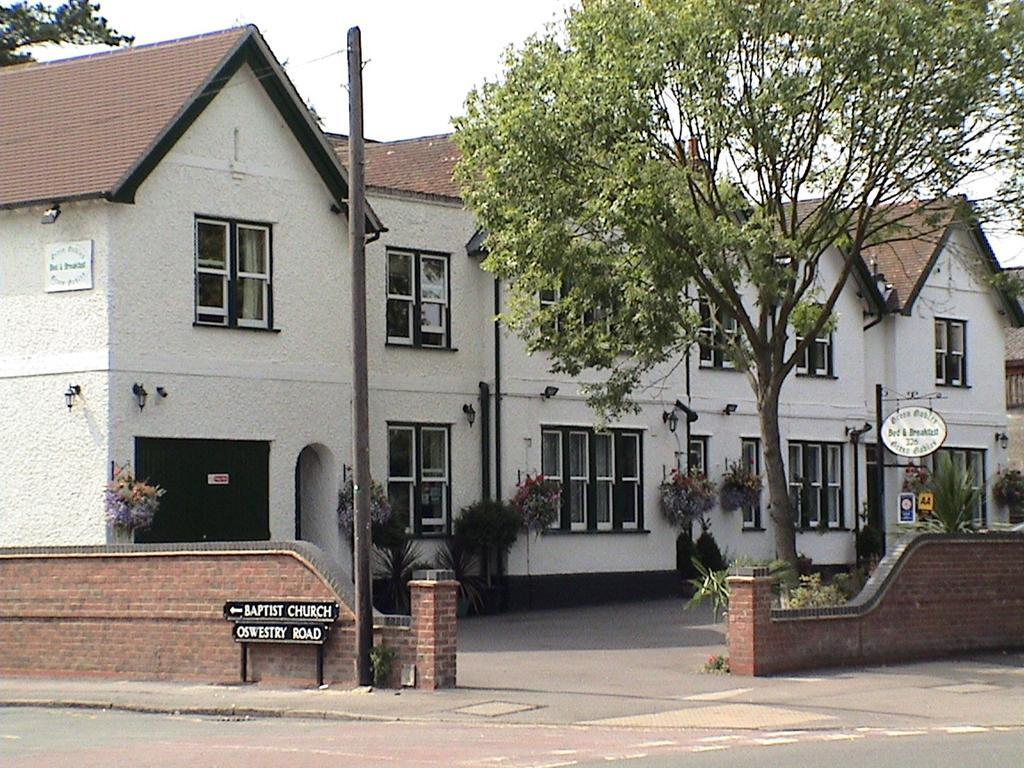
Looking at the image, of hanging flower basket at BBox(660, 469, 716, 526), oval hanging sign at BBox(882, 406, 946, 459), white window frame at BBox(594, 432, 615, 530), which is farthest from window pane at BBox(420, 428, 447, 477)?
oval hanging sign at BBox(882, 406, 946, 459)

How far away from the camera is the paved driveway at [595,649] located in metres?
21.8

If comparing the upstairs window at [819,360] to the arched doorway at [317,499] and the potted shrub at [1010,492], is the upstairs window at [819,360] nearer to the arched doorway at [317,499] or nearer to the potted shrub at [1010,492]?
the potted shrub at [1010,492]


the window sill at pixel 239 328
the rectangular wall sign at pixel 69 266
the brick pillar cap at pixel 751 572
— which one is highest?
the rectangular wall sign at pixel 69 266

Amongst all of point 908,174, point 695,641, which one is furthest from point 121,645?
point 908,174

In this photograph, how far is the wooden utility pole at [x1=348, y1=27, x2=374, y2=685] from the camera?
68.3 feet

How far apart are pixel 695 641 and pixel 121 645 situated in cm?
904

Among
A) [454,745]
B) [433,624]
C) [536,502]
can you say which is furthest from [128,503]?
[454,745]

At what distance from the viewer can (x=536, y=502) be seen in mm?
32656

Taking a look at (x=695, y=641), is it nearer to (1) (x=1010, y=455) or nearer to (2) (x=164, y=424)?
(2) (x=164, y=424)

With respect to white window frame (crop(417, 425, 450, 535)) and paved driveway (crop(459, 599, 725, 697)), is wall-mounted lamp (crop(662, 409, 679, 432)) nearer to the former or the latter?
paved driveway (crop(459, 599, 725, 697))

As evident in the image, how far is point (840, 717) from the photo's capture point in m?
18.6

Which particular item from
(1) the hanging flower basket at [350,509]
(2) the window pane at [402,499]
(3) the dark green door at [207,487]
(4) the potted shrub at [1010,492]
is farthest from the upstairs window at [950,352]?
(3) the dark green door at [207,487]

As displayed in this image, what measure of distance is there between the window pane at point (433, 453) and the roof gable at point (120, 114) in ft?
14.0

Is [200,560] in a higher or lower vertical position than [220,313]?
lower
